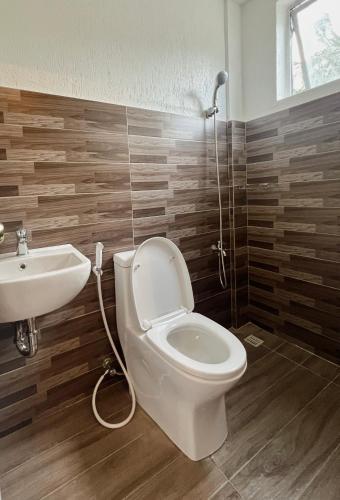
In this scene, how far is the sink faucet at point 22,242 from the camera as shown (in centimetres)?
119

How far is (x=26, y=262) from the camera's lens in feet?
3.84

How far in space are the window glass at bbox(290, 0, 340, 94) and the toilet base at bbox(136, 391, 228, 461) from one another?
197cm

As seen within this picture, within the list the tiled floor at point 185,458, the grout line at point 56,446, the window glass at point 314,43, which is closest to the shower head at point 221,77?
the window glass at point 314,43

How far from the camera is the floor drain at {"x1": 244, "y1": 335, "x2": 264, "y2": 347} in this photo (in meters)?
1.94

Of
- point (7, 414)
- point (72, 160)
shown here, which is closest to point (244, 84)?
point (72, 160)

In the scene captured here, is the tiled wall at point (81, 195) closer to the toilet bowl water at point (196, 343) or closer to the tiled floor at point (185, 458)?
the tiled floor at point (185, 458)

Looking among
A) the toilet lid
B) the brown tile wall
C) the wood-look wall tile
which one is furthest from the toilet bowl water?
the wood-look wall tile

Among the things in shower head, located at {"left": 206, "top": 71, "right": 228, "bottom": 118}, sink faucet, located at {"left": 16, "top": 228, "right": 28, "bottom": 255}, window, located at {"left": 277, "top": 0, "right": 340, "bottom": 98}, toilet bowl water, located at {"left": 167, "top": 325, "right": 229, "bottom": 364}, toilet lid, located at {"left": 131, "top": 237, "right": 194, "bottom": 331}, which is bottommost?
toilet bowl water, located at {"left": 167, "top": 325, "right": 229, "bottom": 364}

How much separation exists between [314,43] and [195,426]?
231cm

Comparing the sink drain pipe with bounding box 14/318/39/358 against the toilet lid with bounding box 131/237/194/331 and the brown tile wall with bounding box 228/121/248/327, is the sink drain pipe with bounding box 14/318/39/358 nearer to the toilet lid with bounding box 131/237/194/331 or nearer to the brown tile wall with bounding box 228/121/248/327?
the toilet lid with bounding box 131/237/194/331

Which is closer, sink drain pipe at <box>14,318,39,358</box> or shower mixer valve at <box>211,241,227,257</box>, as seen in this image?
sink drain pipe at <box>14,318,39,358</box>

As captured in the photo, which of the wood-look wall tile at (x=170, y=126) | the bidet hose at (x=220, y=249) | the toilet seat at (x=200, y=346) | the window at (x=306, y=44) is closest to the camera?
the toilet seat at (x=200, y=346)

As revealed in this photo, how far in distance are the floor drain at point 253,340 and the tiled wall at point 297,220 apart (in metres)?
0.15

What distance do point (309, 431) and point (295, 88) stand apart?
2.05 metres
